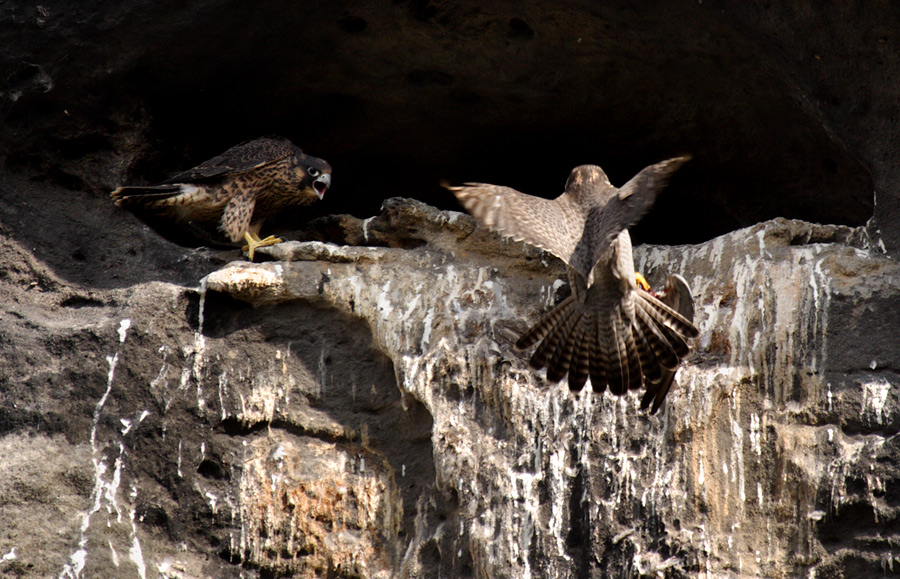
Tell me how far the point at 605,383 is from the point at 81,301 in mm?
2601

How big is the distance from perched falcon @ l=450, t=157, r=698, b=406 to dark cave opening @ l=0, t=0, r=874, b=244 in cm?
128

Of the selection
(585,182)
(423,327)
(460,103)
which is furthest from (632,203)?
(460,103)

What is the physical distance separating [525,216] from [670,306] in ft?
2.65

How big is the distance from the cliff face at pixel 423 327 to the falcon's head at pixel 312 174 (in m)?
0.27

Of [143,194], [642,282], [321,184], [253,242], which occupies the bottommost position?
[642,282]

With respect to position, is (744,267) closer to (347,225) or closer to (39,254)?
(347,225)

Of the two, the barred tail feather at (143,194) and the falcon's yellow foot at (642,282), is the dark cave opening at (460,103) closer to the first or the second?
the barred tail feather at (143,194)

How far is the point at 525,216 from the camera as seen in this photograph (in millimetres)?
4531

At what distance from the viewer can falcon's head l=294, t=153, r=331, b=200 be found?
5.62m

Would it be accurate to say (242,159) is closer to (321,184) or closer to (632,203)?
(321,184)

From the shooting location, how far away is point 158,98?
18.1 ft

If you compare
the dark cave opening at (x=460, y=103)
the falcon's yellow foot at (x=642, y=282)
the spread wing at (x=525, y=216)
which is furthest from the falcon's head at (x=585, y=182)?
the dark cave opening at (x=460, y=103)

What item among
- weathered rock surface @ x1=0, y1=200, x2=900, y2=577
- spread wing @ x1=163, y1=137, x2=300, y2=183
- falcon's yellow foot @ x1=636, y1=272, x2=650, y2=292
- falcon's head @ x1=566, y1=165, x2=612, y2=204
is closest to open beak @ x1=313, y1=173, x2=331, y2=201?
spread wing @ x1=163, y1=137, x2=300, y2=183

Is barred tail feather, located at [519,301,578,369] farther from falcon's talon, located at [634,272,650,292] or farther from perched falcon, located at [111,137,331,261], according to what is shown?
perched falcon, located at [111,137,331,261]
